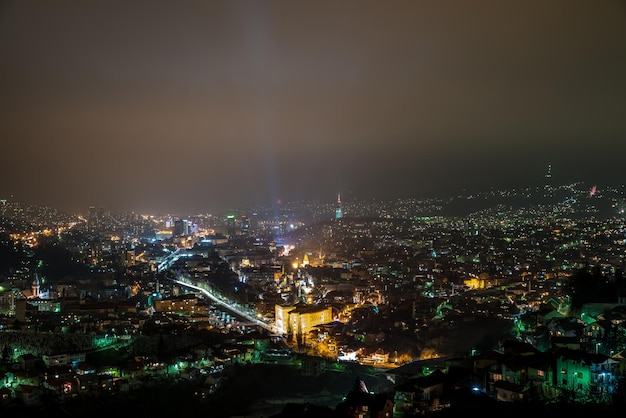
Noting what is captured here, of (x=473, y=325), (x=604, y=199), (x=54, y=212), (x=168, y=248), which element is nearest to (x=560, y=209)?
(x=604, y=199)

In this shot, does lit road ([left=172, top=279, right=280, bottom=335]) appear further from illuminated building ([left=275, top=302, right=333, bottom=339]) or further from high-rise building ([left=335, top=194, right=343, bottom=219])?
high-rise building ([left=335, top=194, right=343, bottom=219])

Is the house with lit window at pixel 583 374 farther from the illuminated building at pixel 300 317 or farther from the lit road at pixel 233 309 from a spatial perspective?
the lit road at pixel 233 309

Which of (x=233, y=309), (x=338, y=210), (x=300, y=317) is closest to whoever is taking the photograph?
(x=300, y=317)

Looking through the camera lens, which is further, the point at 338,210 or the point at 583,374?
the point at 338,210

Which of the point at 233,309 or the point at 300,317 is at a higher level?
the point at 233,309

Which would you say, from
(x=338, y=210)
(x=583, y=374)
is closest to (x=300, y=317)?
(x=583, y=374)

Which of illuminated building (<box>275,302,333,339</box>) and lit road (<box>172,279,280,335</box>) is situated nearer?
illuminated building (<box>275,302,333,339</box>)

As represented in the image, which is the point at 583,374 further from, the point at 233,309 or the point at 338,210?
the point at 338,210

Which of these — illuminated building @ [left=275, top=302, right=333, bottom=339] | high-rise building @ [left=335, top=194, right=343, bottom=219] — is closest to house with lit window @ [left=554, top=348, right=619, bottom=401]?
illuminated building @ [left=275, top=302, right=333, bottom=339]
